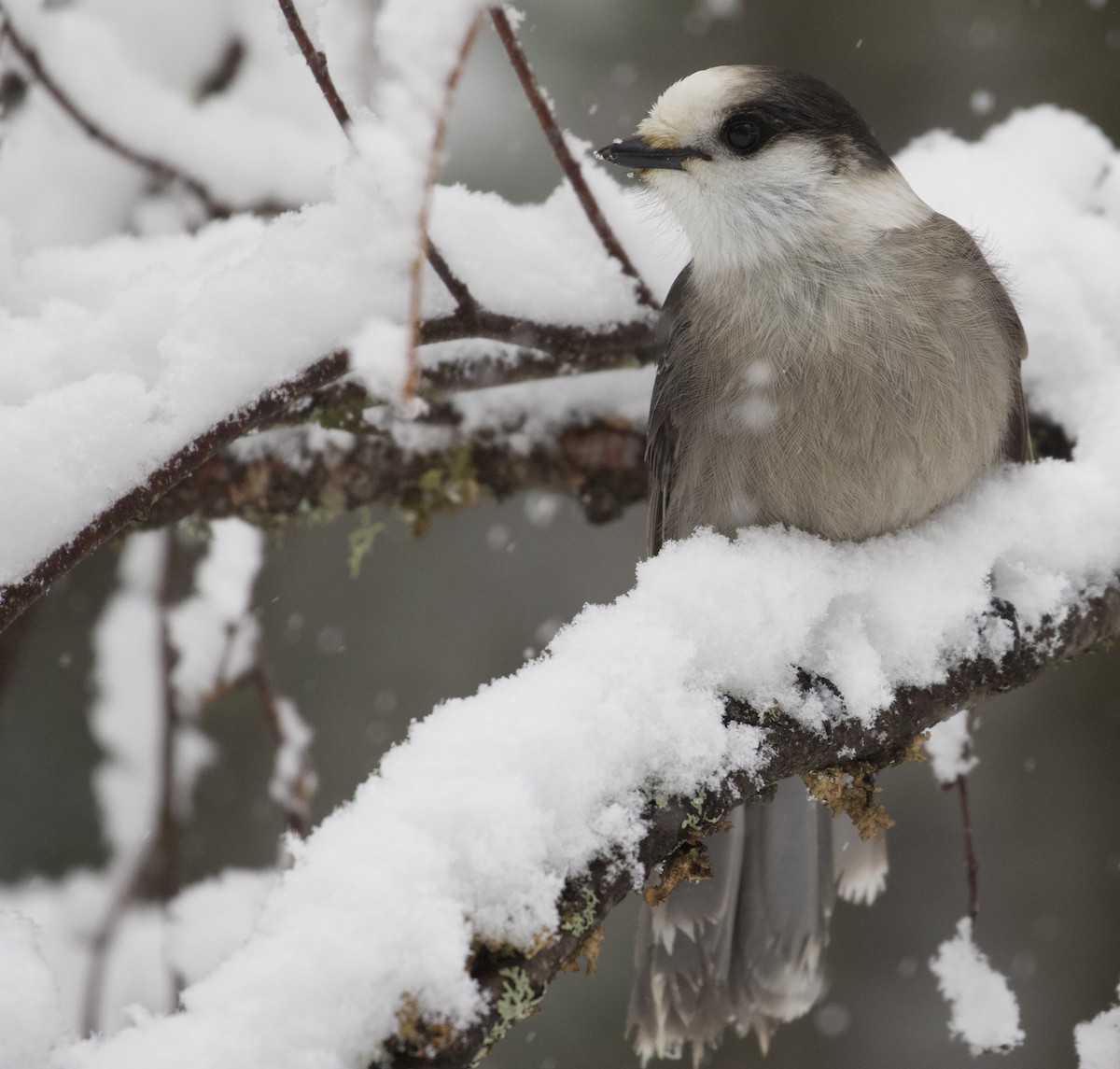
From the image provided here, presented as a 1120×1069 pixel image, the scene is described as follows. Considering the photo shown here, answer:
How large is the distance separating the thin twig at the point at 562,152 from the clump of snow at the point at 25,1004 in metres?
1.20

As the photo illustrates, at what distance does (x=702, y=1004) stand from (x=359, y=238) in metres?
1.70

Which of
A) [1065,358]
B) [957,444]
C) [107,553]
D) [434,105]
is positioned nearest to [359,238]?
[434,105]

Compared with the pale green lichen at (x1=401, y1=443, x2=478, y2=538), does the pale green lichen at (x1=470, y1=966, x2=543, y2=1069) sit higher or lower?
lower

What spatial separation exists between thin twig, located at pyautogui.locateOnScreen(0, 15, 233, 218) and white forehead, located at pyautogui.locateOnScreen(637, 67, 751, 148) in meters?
1.10

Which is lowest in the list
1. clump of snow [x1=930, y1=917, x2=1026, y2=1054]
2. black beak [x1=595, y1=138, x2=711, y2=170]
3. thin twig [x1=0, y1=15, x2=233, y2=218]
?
clump of snow [x1=930, y1=917, x2=1026, y2=1054]

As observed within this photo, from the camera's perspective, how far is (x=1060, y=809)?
526cm

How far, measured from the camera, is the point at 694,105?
2.18 meters

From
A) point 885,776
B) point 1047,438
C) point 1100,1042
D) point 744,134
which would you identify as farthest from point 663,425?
point 885,776

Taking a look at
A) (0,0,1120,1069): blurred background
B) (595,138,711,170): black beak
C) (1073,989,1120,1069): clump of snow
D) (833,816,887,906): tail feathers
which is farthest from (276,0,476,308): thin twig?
(0,0,1120,1069): blurred background

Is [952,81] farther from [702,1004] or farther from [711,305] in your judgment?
[702,1004]

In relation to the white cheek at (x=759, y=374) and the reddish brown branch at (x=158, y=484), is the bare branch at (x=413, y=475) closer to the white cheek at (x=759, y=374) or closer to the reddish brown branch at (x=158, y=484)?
the white cheek at (x=759, y=374)

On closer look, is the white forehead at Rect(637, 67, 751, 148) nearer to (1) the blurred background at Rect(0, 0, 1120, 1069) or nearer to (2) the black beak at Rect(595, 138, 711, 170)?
(2) the black beak at Rect(595, 138, 711, 170)

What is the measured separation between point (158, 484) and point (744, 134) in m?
1.32

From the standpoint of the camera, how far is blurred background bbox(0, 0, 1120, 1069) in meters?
4.89
